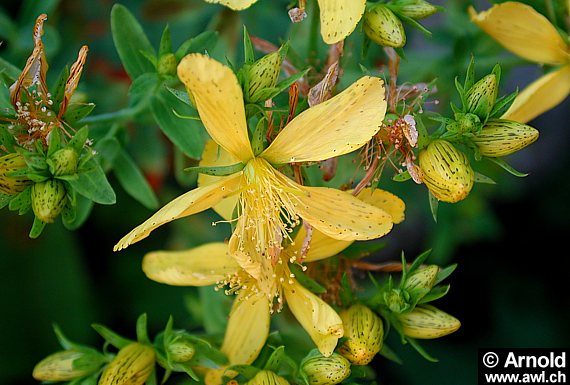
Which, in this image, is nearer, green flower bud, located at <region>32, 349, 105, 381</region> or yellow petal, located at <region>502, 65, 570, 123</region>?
green flower bud, located at <region>32, 349, 105, 381</region>

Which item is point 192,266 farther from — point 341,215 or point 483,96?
point 483,96

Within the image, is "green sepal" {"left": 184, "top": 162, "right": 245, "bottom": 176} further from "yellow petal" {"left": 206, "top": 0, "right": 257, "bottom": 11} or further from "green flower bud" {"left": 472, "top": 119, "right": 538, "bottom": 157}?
"green flower bud" {"left": 472, "top": 119, "right": 538, "bottom": 157}

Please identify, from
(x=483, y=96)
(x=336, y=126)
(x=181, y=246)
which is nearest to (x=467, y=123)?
(x=483, y=96)

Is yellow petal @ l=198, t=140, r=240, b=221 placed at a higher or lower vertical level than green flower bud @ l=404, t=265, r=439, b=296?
higher

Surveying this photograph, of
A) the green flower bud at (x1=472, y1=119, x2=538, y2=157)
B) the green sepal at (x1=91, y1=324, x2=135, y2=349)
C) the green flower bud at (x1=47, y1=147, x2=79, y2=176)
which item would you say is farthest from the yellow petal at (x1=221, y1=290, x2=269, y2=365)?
the green flower bud at (x1=472, y1=119, x2=538, y2=157)

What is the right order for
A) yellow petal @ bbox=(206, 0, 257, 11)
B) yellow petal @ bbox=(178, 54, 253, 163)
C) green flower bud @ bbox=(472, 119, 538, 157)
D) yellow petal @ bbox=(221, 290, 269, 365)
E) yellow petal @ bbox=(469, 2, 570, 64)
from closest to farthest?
yellow petal @ bbox=(178, 54, 253, 163)
green flower bud @ bbox=(472, 119, 538, 157)
yellow petal @ bbox=(206, 0, 257, 11)
yellow petal @ bbox=(221, 290, 269, 365)
yellow petal @ bbox=(469, 2, 570, 64)

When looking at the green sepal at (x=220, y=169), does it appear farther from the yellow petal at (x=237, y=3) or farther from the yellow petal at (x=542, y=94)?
the yellow petal at (x=542, y=94)
